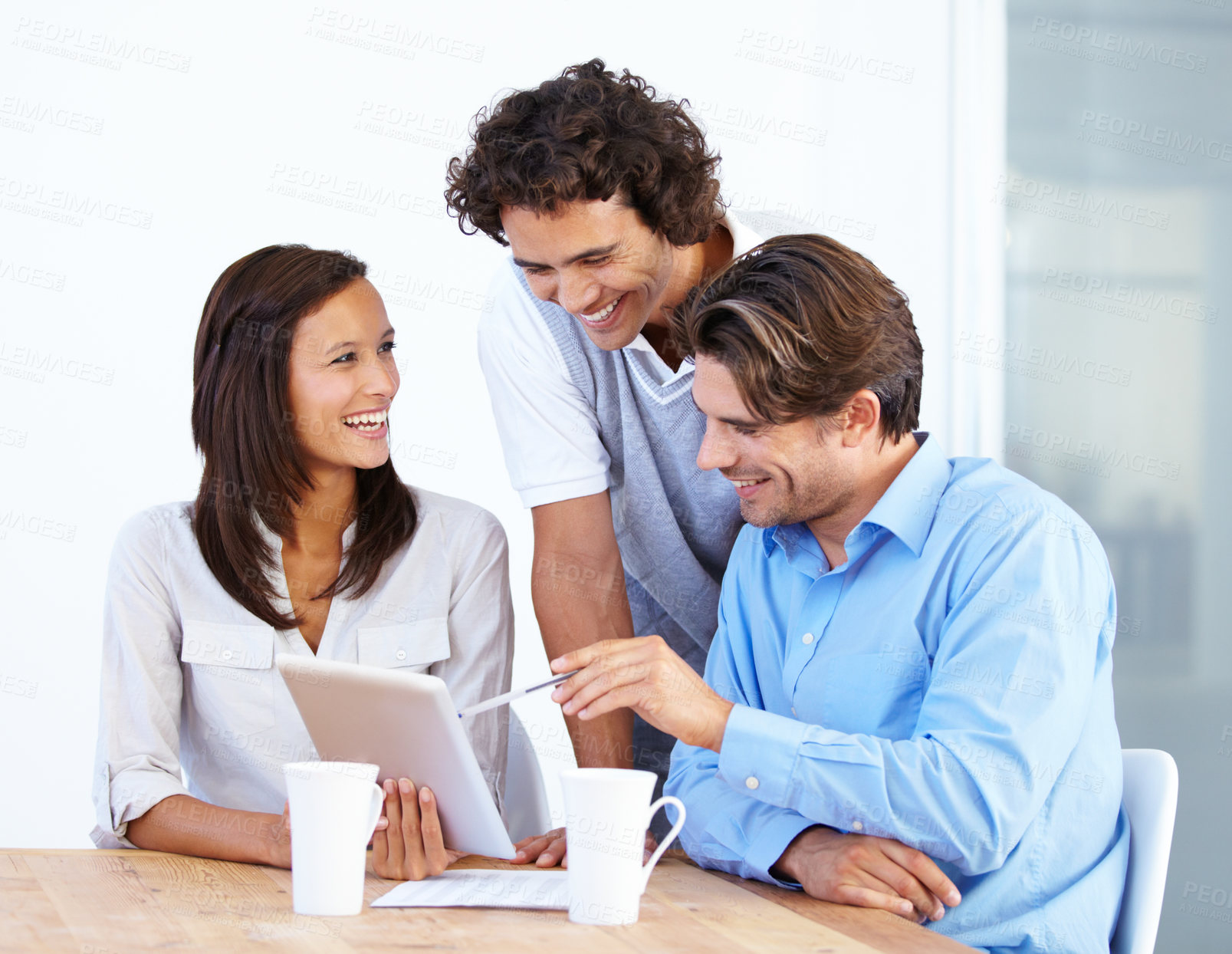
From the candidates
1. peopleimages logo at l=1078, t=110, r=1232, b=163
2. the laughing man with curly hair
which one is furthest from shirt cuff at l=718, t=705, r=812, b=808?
peopleimages logo at l=1078, t=110, r=1232, b=163

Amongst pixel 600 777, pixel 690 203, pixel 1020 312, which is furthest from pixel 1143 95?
pixel 600 777

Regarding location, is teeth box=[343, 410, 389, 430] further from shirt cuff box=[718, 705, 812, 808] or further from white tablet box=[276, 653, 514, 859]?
shirt cuff box=[718, 705, 812, 808]

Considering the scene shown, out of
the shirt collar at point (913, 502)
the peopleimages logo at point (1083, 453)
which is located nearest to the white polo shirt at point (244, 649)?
the shirt collar at point (913, 502)

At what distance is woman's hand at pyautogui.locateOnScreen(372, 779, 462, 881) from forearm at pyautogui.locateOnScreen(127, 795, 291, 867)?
0.48ft

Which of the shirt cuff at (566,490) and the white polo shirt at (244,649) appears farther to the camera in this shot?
the shirt cuff at (566,490)

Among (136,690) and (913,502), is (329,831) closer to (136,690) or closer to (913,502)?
(136,690)

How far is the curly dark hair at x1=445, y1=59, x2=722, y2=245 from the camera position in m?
1.71

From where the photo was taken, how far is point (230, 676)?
184cm

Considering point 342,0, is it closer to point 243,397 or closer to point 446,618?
point 243,397

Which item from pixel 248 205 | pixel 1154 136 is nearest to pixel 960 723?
pixel 1154 136

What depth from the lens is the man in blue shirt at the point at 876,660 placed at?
4.32ft

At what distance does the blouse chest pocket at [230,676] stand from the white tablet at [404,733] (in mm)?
417

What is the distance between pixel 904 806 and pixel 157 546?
1229 mm

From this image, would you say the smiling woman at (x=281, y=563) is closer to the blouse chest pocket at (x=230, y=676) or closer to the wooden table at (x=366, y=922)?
the blouse chest pocket at (x=230, y=676)
